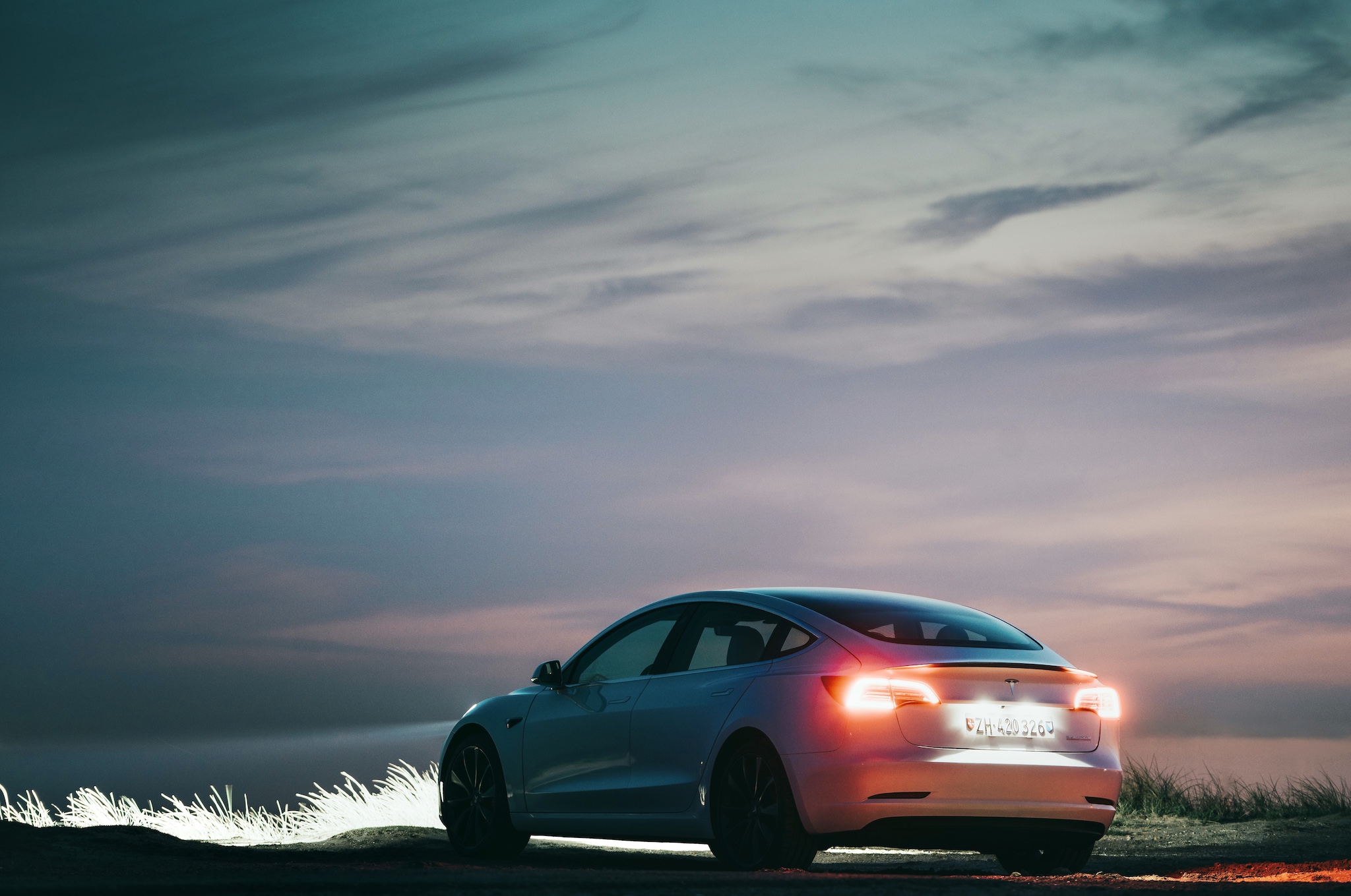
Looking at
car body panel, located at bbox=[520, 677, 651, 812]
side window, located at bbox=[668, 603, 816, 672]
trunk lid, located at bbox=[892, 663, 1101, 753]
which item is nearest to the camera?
trunk lid, located at bbox=[892, 663, 1101, 753]

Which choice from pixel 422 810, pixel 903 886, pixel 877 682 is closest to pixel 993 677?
pixel 877 682

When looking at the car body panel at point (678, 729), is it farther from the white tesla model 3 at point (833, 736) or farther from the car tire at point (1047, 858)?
the car tire at point (1047, 858)

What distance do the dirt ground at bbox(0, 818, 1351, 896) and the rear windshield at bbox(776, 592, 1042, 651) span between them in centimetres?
124

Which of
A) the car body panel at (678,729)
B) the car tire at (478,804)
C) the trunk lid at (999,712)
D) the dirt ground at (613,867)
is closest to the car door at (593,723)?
the car body panel at (678,729)

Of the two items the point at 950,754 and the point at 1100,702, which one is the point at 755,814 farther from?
the point at 1100,702

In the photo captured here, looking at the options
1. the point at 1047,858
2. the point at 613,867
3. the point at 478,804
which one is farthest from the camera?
the point at 478,804

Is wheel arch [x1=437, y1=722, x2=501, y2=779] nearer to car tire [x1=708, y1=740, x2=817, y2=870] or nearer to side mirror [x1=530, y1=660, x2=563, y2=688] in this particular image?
side mirror [x1=530, y1=660, x2=563, y2=688]

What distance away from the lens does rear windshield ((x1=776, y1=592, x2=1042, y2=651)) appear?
26.8 feet

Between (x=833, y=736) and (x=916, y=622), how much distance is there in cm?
105

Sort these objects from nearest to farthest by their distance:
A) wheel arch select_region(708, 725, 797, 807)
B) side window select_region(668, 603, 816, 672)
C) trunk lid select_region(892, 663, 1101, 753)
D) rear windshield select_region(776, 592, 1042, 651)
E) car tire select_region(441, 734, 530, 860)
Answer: trunk lid select_region(892, 663, 1101, 753) → wheel arch select_region(708, 725, 797, 807) → rear windshield select_region(776, 592, 1042, 651) → side window select_region(668, 603, 816, 672) → car tire select_region(441, 734, 530, 860)

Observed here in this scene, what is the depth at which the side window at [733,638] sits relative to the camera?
8.33 metres

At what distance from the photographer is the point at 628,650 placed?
31.3ft

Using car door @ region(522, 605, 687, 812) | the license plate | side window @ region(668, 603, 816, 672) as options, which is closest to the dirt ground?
car door @ region(522, 605, 687, 812)

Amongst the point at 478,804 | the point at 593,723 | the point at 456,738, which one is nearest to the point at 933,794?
the point at 593,723
